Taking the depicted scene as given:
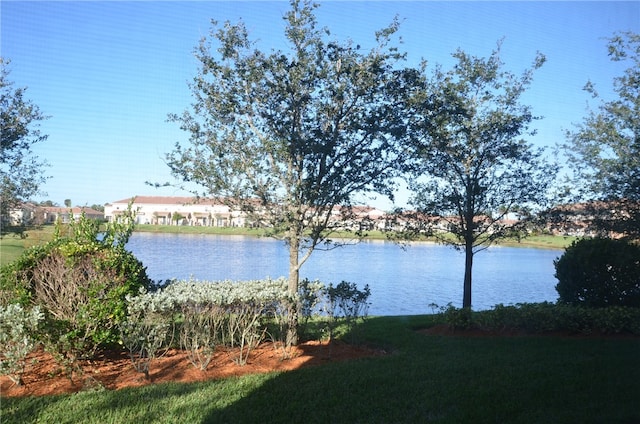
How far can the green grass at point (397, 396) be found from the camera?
4.00 metres

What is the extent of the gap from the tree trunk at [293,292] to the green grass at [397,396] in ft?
2.54

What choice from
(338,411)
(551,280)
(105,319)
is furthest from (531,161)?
(551,280)

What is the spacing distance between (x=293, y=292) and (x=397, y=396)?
8.18 ft

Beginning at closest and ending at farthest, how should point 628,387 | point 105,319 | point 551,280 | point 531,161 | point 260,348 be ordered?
point 628,387 < point 105,319 < point 260,348 < point 531,161 < point 551,280

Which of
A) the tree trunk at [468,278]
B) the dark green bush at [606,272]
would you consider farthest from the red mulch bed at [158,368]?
the dark green bush at [606,272]

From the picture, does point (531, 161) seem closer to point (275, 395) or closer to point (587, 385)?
point (587, 385)

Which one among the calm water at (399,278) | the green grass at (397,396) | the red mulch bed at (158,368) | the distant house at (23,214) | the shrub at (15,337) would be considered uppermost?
the distant house at (23,214)

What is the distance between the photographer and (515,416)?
4.08 metres

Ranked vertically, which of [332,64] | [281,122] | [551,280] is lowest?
[551,280]

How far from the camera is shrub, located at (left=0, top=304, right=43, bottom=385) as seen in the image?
14.9 feet

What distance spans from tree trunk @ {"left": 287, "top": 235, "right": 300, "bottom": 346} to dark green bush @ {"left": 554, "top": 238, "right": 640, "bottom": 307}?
5541 mm

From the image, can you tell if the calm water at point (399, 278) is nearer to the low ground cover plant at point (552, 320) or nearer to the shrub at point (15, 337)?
the low ground cover plant at point (552, 320)

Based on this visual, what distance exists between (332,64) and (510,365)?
464 cm

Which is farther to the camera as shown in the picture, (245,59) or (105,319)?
(245,59)
